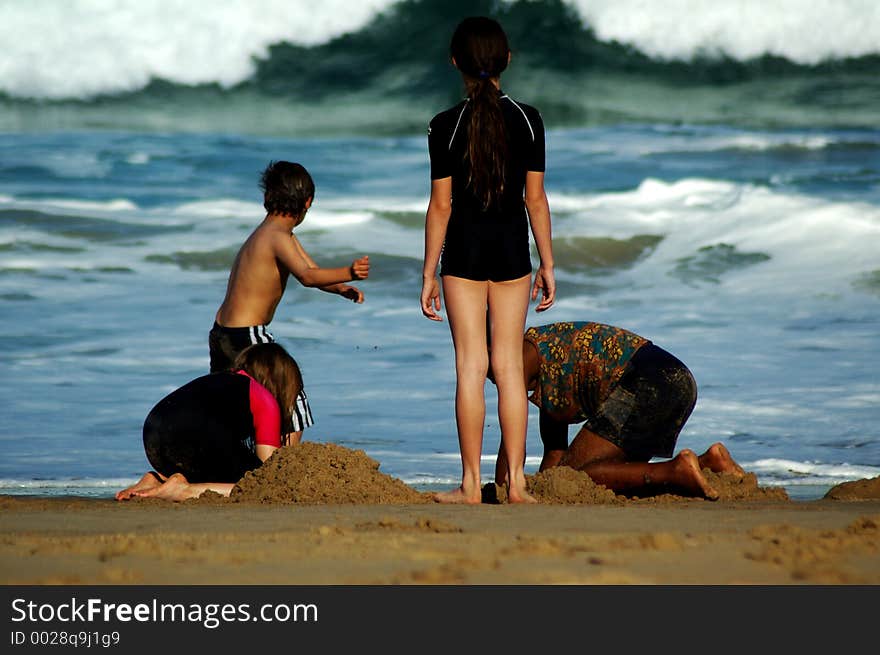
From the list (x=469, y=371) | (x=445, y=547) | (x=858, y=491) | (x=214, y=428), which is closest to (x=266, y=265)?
(x=214, y=428)

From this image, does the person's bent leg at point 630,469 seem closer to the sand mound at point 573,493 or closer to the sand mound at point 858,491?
the sand mound at point 573,493

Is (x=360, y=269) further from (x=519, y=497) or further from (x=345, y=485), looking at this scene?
(x=519, y=497)

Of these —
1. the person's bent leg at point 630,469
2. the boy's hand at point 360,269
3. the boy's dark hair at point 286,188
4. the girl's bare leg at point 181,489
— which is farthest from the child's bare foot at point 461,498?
the boy's dark hair at point 286,188

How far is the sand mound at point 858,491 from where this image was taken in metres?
5.27

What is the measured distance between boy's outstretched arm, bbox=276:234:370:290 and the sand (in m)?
0.87

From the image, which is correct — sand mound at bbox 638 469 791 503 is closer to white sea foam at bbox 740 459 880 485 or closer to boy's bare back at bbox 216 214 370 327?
boy's bare back at bbox 216 214 370 327

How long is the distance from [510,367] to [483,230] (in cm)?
56

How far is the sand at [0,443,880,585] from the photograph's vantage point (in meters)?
2.58

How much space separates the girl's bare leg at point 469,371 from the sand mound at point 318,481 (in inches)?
9.8

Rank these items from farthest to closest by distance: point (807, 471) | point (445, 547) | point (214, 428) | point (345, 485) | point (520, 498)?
point (807, 471), point (214, 428), point (345, 485), point (520, 498), point (445, 547)

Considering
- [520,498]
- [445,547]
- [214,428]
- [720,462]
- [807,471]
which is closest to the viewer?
[445,547]

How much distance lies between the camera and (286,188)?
216 inches
